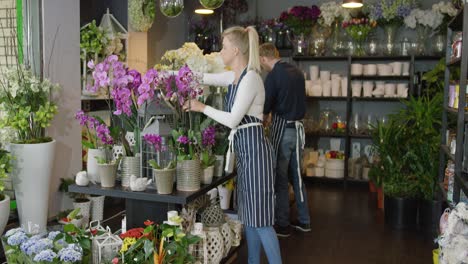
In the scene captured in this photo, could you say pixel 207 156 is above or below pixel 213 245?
above

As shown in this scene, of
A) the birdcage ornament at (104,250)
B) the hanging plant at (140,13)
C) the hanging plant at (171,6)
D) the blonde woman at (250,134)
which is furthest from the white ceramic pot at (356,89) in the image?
the birdcage ornament at (104,250)

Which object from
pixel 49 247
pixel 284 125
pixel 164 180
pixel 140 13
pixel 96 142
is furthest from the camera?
A: pixel 140 13

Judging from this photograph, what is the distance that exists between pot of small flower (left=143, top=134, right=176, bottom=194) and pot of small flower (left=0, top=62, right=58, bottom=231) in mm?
1909

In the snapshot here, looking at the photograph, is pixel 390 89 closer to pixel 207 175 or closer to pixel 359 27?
pixel 359 27

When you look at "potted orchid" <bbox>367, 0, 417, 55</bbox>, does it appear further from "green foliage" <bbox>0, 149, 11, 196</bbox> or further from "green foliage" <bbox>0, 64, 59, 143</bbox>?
"green foliage" <bbox>0, 149, 11, 196</bbox>

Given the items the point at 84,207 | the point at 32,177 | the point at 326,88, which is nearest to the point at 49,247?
the point at 32,177

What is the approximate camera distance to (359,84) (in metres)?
6.59

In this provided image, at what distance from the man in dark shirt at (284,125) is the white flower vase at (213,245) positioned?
195 cm

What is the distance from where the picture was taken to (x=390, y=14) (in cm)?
623

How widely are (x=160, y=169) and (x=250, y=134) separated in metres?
0.70

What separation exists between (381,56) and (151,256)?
5.10 metres

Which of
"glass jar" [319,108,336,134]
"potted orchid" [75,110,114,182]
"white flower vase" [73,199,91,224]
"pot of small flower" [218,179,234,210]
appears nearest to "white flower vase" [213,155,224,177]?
"potted orchid" [75,110,114,182]

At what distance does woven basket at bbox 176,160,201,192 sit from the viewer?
2363 millimetres

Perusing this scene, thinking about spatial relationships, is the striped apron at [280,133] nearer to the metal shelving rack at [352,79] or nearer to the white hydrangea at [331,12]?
the metal shelving rack at [352,79]
